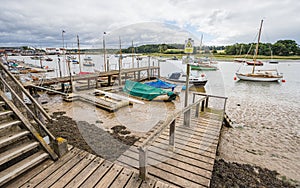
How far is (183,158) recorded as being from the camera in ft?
9.87

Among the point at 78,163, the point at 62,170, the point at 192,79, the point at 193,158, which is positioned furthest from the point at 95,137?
the point at 192,79

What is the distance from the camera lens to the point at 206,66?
34.4 metres

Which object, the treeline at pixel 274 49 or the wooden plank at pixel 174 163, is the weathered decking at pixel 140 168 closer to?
the wooden plank at pixel 174 163

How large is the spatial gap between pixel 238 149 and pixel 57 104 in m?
9.62

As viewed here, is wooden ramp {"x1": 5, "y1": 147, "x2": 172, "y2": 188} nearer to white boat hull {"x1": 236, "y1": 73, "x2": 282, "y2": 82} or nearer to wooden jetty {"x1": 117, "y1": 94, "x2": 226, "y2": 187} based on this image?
wooden jetty {"x1": 117, "y1": 94, "x2": 226, "y2": 187}

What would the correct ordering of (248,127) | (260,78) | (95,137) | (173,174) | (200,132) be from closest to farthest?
(173,174)
(200,132)
(95,137)
(248,127)
(260,78)

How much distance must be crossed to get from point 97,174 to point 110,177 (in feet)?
0.78

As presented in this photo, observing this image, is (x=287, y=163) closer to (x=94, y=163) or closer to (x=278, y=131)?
(x=278, y=131)

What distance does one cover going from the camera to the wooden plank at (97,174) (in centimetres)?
219

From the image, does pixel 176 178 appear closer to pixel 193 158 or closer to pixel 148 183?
pixel 148 183

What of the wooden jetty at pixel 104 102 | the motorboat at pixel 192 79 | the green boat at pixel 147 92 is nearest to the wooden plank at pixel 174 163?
the wooden jetty at pixel 104 102

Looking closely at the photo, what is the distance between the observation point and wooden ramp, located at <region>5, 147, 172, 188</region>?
7.11ft

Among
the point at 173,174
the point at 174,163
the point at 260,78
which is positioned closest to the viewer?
the point at 173,174

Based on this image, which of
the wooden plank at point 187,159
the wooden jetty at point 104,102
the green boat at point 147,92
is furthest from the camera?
the green boat at point 147,92
